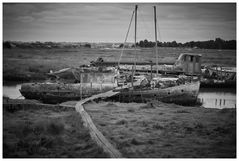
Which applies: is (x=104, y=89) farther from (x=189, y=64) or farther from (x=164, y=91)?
(x=189, y=64)

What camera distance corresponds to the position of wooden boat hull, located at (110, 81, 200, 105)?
1886cm

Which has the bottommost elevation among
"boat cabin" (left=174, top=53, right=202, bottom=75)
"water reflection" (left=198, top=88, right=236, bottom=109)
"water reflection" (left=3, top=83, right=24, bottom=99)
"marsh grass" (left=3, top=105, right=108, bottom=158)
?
"water reflection" (left=198, top=88, right=236, bottom=109)

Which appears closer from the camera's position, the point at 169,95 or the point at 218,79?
the point at 169,95

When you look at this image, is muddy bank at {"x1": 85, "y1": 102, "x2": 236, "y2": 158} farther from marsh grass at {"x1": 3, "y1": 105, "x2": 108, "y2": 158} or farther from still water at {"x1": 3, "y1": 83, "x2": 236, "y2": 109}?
still water at {"x1": 3, "y1": 83, "x2": 236, "y2": 109}

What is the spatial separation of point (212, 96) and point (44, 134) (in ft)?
55.2

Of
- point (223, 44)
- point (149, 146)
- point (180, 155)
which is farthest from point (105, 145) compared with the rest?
point (223, 44)

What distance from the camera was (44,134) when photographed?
10.7 metres

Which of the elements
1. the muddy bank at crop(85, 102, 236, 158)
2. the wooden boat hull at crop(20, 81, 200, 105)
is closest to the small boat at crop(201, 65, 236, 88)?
the wooden boat hull at crop(20, 81, 200, 105)

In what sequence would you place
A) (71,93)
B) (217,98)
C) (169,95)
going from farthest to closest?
(217,98) < (169,95) < (71,93)

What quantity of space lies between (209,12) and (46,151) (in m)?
8.93

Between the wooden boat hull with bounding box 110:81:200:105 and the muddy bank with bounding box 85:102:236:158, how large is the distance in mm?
2657

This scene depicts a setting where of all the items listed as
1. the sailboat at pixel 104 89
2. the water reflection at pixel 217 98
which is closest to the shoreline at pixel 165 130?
the sailboat at pixel 104 89

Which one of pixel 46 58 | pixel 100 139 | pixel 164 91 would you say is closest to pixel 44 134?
pixel 100 139

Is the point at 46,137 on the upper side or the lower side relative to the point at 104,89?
lower
